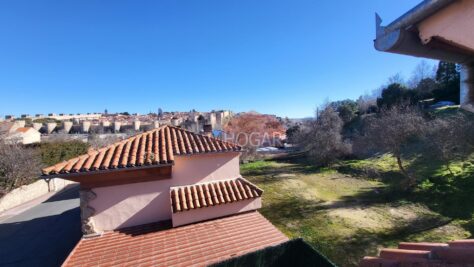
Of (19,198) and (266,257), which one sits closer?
(266,257)

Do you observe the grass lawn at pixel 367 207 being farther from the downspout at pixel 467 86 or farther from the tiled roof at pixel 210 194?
the downspout at pixel 467 86

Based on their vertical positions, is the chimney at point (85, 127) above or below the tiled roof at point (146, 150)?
above

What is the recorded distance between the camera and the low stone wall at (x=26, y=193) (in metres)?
17.3

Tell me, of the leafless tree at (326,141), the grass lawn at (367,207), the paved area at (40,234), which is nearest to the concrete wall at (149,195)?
the paved area at (40,234)

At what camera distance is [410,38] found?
2.57 metres

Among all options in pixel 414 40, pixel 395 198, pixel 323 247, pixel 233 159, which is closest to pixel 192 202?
Answer: pixel 233 159

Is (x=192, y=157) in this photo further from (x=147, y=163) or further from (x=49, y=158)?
(x=49, y=158)

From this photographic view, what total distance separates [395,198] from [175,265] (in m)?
14.5

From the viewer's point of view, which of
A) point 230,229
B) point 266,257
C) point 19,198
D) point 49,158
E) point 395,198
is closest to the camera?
point 266,257

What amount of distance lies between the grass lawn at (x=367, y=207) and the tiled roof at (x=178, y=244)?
4.04 meters

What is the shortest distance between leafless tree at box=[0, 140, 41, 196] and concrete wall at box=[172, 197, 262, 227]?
18070 millimetres

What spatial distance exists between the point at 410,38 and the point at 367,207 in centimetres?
1355

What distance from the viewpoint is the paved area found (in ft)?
32.3

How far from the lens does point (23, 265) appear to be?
30.6 feet
